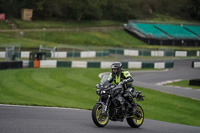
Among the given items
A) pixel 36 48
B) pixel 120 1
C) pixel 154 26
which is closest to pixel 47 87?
pixel 36 48

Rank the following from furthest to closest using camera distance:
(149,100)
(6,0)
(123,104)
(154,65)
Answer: (6,0), (154,65), (149,100), (123,104)

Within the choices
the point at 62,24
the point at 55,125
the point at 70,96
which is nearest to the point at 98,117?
the point at 55,125

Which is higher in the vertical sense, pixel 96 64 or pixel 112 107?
pixel 96 64

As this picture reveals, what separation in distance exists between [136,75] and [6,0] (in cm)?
3351

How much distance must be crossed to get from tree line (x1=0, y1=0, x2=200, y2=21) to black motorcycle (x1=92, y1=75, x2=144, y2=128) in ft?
163

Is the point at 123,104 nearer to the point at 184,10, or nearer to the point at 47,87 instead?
the point at 47,87

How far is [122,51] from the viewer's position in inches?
1868

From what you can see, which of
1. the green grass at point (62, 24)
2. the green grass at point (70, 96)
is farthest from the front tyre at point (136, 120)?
the green grass at point (62, 24)

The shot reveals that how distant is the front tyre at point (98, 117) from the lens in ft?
34.9

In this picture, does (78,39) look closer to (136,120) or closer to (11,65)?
(11,65)

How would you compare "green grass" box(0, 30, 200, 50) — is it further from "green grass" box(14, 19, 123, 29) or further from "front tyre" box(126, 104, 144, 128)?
"front tyre" box(126, 104, 144, 128)

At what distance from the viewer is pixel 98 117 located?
10.8m

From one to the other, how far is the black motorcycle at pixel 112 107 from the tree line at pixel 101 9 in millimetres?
49573

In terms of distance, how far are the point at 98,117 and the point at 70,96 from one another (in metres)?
10.5
